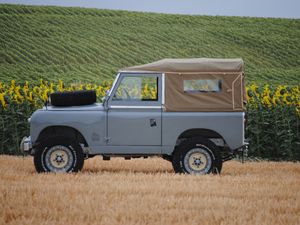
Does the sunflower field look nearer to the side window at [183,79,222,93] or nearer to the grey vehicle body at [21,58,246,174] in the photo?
the side window at [183,79,222,93]

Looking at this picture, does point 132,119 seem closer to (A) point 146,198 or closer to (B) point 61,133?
(B) point 61,133

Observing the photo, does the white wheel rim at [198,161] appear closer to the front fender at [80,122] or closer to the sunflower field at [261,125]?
the front fender at [80,122]

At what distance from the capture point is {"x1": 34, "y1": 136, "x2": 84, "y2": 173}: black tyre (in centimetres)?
1245

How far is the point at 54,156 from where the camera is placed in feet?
41.1

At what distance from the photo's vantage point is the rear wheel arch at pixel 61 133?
→ 12.6m

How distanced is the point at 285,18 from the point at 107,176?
55.3 meters

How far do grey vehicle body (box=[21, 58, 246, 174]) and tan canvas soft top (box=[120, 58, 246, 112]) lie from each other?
95 mm

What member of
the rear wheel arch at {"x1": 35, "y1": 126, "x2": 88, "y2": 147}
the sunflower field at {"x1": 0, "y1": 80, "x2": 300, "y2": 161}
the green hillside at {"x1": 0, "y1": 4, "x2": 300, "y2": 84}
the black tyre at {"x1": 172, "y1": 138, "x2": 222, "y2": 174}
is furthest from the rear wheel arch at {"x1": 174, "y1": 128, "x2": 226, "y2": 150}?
the green hillside at {"x1": 0, "y1": 4, "x2": 300, "y2": 84}

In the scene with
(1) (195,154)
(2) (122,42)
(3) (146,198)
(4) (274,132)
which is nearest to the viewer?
(3) (146,198)

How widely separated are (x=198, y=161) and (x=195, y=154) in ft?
0.41

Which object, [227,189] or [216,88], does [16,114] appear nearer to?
[216,88]

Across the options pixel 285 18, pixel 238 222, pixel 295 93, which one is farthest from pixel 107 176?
pixel 285 18

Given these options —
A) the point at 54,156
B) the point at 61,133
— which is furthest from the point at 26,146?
the point at 61,133

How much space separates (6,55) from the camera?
150 feet
